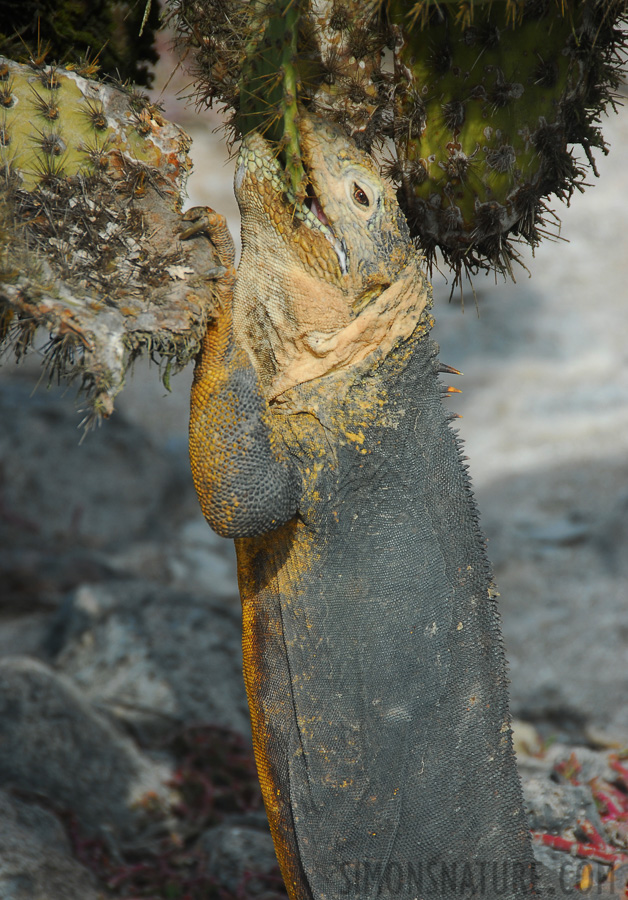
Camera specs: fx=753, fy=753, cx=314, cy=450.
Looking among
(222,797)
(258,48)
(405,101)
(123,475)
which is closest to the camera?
(258,48)

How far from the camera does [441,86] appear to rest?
2.14 meters

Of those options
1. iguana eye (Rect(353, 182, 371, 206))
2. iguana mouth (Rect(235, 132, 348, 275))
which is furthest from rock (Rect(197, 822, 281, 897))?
iguana eye (Rect(353, 182, 371, 206))

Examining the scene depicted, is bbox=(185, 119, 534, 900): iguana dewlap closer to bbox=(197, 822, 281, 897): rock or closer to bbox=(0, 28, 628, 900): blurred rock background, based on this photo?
bbox=(0, 28, 628, 900): blurred rock background

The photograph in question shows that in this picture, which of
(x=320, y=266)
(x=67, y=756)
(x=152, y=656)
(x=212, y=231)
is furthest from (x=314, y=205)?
(x=152, y=656)

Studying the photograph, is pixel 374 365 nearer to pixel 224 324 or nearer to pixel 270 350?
pixel 270 350

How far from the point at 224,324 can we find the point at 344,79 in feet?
2.42

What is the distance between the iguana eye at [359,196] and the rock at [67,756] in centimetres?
309

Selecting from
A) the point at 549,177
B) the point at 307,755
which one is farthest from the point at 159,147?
the point at 307,755

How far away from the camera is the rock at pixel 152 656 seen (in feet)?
14.5

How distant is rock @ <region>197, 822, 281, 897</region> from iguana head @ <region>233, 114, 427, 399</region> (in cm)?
237

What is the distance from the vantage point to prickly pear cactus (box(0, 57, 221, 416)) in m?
1.64

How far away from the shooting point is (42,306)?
1.63 metres

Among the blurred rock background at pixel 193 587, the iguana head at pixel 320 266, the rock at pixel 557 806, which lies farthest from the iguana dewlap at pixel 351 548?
the rock at pixel 557 806

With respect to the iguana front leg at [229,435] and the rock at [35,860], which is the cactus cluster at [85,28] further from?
the rock at [35,860]
